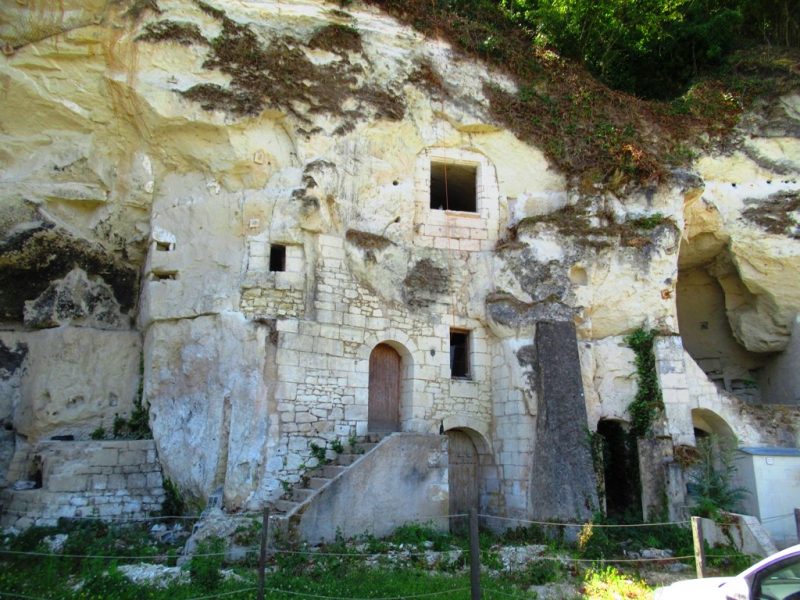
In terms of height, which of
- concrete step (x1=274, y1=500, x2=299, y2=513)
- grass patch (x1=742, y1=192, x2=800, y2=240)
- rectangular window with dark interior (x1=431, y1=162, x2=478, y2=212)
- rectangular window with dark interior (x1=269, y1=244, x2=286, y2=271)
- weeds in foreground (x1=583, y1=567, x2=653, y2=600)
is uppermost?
rectangular window with dark interior (x1=431, y1=162, x2=478, y2=212)

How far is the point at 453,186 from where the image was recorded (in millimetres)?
15172

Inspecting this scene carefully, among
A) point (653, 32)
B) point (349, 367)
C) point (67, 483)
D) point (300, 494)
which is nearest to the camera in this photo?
point (300, 494)

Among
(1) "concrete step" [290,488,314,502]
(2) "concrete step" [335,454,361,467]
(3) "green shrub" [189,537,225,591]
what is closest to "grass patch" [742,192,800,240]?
(2) "concrete step" [335,454,361,467]

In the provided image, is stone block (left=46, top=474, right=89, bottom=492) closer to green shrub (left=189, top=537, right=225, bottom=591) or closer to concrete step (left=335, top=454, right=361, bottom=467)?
green shrub (left=189, top=537, right=225, bottom=591)

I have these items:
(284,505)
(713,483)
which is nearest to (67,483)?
(284,505)

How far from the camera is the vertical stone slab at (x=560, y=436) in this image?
11.1m

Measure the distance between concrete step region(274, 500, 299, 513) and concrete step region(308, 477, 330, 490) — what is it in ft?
1.37

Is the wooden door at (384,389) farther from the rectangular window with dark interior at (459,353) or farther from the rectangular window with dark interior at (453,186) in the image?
the rectangular window with dark interior at (453,186)

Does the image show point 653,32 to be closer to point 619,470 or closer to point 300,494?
point 619,470

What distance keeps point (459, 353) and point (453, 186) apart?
13.1 feet

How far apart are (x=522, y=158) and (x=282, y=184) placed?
524 centimetres

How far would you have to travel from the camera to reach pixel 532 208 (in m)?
14.1

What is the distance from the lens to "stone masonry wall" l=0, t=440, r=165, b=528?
33.5 ft

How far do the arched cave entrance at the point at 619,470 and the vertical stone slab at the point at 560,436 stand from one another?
58 centimetres
